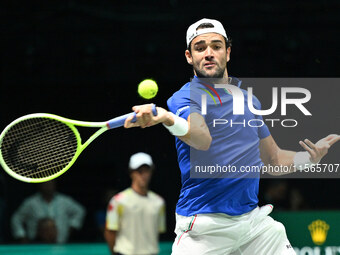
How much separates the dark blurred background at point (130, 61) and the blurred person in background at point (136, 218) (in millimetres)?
224

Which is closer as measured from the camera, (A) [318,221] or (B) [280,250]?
(B) [280,250]

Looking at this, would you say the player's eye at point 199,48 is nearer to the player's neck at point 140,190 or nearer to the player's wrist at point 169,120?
the player's wrist at point 169,120

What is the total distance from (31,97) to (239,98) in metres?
2.94

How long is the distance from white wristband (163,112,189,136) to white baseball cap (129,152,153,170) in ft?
8.42

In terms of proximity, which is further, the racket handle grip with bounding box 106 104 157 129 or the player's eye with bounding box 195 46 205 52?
the player's eye with bounding box 195 46 205 52

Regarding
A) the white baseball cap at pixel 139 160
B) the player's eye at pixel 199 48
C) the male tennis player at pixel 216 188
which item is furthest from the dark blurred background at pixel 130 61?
the male tennis player at pixel 216 188

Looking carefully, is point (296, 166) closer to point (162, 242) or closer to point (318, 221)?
point (318, 221)

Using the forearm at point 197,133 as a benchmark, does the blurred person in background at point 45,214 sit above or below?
below

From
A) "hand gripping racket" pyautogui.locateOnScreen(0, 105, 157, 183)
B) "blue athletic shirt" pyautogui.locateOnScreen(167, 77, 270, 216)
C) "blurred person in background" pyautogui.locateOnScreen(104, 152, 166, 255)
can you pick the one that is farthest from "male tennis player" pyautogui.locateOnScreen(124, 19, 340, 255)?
"blurred person in background" pyautogui.locateOnScreen(104, 152, 166, 255)

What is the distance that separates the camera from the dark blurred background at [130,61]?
6.23m

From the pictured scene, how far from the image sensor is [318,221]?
19.1 feet

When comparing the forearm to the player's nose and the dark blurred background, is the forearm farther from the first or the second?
the dark blurred background

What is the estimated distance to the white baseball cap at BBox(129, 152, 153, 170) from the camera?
6.05 metres

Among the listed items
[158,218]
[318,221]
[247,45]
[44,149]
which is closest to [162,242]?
[158,218]
